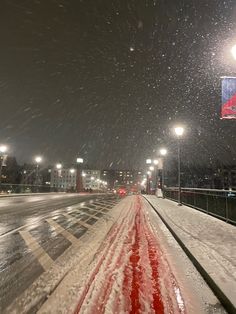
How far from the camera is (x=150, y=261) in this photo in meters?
7.12

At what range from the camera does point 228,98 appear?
1212cm

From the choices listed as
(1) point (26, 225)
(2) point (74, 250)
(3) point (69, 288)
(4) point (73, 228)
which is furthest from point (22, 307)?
(1) point (26, 225)

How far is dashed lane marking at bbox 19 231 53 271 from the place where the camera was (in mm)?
6650

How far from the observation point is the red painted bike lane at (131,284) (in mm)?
4508

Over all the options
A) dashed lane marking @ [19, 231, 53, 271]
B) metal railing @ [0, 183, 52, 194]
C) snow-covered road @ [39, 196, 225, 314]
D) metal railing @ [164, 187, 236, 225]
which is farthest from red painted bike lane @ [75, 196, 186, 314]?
metal railing @ [0, 183, 52, 194]

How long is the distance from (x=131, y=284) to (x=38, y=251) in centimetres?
303

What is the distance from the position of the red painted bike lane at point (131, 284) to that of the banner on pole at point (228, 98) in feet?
19.0

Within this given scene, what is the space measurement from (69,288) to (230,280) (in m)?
2.39

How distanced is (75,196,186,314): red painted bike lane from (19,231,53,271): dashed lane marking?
3.12ft

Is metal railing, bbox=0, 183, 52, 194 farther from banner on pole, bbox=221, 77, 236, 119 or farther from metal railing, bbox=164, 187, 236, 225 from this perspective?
banner on pole, bbox=221, 77, 236, 119

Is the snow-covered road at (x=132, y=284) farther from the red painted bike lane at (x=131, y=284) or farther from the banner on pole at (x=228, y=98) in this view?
the banner on pole at (x=228, y=98)

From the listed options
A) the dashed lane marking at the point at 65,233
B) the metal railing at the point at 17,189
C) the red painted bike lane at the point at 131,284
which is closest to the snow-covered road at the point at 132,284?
the red painted bike lane at the point at 131,284

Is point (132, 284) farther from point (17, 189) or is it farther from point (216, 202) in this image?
point (17, 189)

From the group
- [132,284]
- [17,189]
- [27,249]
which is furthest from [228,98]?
[17,189]
